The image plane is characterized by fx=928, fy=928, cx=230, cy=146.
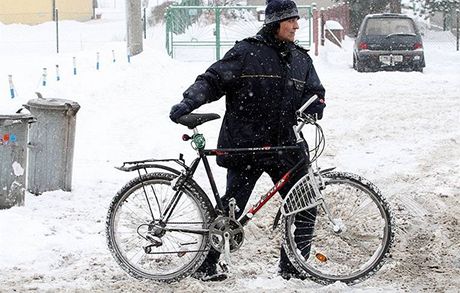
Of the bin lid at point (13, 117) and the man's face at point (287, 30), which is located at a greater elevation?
the man's face at point (287, 30)

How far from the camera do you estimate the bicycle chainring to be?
5.85m

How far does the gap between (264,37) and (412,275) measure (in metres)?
1.84

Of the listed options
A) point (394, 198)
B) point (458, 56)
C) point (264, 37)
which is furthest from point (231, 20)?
point (264, 37)

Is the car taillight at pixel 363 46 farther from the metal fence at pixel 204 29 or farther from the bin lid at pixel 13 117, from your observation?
the bin lid at pixel 13 117

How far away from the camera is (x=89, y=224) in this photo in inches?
296

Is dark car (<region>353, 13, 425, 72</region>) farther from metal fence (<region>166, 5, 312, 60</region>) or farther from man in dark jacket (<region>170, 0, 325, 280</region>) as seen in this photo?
man in dark jacket (<region>170, 0, 325, 280</region>)

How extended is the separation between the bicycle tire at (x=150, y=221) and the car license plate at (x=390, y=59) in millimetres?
15340

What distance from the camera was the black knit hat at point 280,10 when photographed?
5.78 m

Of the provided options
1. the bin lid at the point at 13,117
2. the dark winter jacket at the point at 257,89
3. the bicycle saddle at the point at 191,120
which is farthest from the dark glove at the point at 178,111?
the bin lid at the point at 13,117

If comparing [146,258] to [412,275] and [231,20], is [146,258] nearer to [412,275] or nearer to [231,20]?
[412,275]

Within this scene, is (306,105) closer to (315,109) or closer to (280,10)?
(315,109)

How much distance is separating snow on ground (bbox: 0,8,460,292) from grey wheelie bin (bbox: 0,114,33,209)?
0.13 m

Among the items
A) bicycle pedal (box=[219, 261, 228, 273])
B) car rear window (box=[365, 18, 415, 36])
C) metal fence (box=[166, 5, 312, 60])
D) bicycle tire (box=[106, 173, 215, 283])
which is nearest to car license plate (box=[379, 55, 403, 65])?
car rear window (box=[365, 18, 415, 36])

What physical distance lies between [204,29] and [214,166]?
51.7 ft
